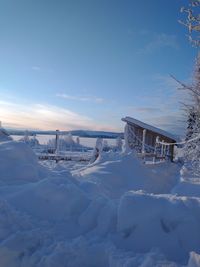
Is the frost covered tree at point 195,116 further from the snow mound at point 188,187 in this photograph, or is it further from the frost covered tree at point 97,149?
the frost covered tree at point 97,149

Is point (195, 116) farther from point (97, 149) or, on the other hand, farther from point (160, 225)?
point (97, 149)

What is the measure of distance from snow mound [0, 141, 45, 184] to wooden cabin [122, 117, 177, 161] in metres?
13.0

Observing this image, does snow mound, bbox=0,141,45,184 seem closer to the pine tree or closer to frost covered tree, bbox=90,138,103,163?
the pine tree

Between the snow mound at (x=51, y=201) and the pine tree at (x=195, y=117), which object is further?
the pine tree at (x=195, y=117)

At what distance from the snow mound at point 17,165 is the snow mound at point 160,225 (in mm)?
1846

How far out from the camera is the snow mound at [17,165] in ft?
17.1

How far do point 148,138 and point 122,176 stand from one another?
11.3 m

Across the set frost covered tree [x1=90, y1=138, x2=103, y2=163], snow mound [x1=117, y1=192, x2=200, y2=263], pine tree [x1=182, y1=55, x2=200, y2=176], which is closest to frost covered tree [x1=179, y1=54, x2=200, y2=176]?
pine tree [x1=182, y1=55, x2=200, y2=176]

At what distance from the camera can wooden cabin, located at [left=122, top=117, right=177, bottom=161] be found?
735 inches

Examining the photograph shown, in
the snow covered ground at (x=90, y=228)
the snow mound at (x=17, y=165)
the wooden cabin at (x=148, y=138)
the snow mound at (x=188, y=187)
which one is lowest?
the snow mound at (x=188, y=187)

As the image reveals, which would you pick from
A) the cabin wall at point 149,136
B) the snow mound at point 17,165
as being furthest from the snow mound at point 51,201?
the cabin wall at point 149,136

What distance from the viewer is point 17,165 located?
544cm

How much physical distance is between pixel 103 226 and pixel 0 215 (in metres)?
1.18

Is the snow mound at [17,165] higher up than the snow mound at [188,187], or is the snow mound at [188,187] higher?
the snow mound at [17,165]
